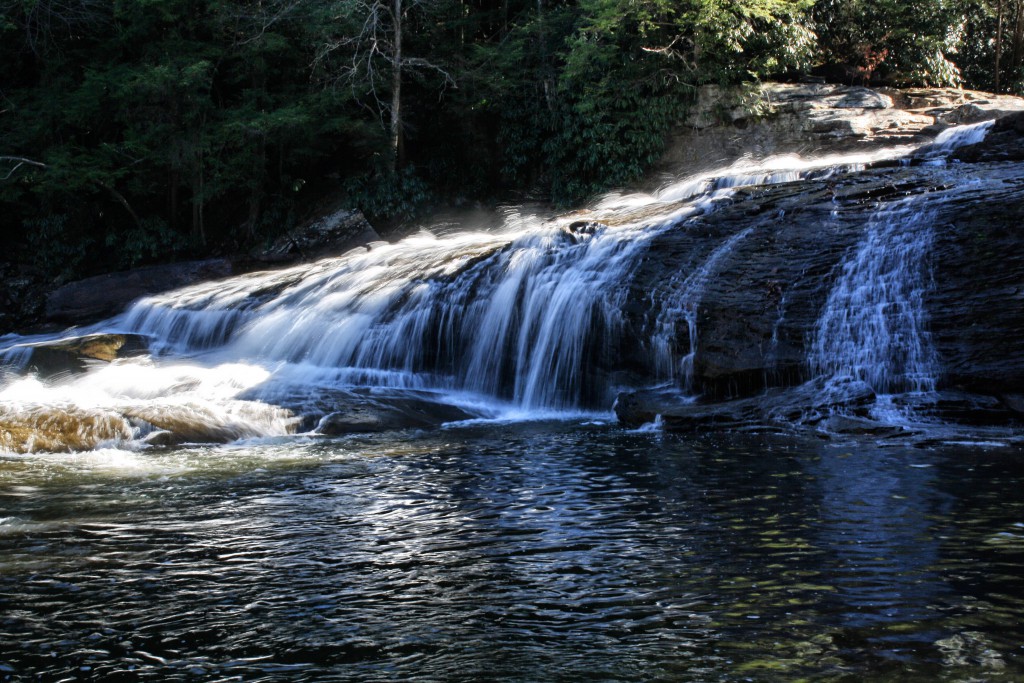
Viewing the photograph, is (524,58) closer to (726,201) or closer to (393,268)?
(393,268)

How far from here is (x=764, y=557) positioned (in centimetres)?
435

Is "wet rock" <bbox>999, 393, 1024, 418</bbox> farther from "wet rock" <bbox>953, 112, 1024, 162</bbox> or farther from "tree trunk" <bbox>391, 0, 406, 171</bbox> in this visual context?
"tree trunk" <bbox>391, 0, 406, 171</bbox>

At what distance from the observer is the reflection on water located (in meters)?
3.29

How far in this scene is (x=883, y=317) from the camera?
9.16m

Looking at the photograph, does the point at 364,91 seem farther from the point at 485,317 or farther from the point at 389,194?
the point at 485,317

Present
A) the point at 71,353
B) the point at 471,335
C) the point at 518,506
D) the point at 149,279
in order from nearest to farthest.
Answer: the point at 518,506 → the point at 471,335 → the point at 71,353 → the point at 149,279

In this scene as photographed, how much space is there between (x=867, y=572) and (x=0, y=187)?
24.8m

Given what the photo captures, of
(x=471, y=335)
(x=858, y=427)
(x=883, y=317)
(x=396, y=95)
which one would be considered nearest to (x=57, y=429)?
(x=471, y=335)

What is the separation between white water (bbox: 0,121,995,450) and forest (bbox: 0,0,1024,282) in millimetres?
6183

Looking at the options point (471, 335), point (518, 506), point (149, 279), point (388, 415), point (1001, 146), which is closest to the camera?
point (518, 506)

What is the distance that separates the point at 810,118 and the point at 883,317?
11024 millimetres

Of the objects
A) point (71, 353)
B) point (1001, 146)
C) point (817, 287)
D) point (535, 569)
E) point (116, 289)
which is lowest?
point (535, 569)

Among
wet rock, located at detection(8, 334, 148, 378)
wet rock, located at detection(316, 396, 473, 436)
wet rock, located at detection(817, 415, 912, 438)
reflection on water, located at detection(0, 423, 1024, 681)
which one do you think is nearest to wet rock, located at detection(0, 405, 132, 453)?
reflection on water, located at detection(0, 423, 1024, 681)

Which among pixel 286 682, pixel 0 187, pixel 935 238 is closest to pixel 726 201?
pixel 935 238
